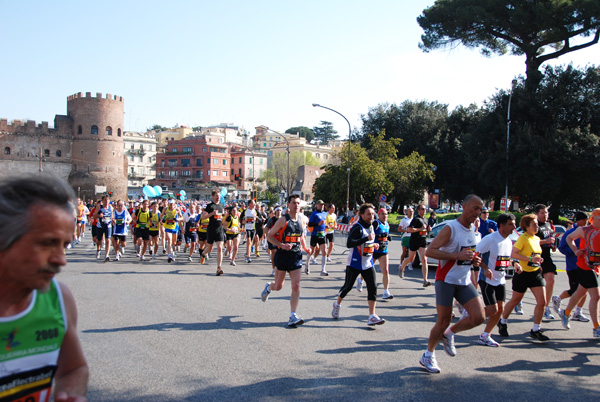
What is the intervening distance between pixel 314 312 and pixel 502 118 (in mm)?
30193

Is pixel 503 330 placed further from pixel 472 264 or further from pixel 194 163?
pixel 194 163

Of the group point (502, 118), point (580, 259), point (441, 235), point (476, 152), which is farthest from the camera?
point (476, 152)

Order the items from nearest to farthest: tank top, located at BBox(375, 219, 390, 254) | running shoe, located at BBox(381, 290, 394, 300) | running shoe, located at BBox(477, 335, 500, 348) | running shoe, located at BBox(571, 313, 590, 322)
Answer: running shoe, located at BBox(477, 335, 500, 348) < running shoe, located at BBox(571, 313, 590, 322) < running shoe, located at BBox(381, 290, 394, 300) < tank top, located at BBox(375, 219, 390, 254)

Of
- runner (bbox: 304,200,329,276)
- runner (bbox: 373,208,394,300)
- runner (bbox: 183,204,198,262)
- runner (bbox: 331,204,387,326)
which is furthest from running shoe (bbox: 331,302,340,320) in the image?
runner (bbox: 183,204,198,262)

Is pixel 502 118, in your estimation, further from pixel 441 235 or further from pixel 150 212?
pixel 441 235

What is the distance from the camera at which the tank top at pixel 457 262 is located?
551 cm

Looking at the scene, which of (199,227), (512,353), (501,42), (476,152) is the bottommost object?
(512,353)

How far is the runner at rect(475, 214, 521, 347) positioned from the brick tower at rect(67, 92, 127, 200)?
2889 inches

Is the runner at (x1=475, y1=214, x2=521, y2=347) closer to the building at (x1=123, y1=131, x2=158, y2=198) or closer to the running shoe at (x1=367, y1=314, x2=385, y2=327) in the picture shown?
the running shoe at (x1=367, y1=314, x2=385, y2=327)

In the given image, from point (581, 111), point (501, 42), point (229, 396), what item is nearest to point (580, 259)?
point (229, 396)

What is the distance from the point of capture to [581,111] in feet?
103

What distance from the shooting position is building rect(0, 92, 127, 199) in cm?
7419

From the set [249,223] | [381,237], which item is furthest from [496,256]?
[249,223]

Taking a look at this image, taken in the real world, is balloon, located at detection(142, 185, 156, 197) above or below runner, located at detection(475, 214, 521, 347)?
above
